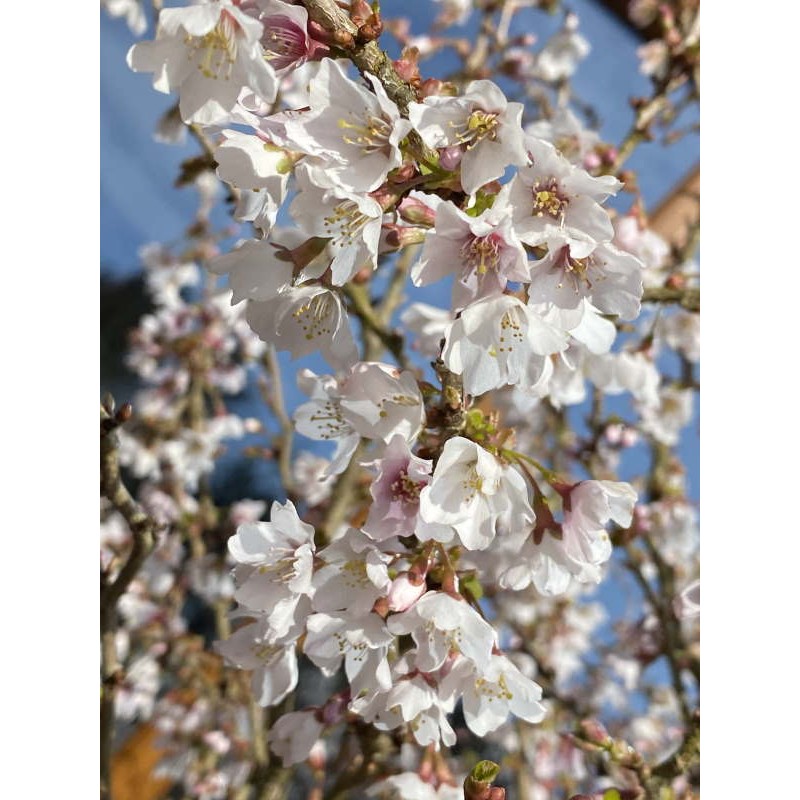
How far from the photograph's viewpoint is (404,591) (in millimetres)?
583

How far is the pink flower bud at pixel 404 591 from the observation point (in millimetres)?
578

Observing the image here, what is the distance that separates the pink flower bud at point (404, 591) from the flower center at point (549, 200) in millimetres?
289

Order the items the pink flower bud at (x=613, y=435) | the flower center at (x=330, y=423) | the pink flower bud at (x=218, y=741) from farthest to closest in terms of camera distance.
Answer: the pink flower bud at (x=218, y=741), the pink flower bud at (x=613, y=435), the flower center at (x=330, y=423)

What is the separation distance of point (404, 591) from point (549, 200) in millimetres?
306

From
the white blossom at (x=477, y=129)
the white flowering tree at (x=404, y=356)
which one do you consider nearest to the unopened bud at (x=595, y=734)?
the white flowering tree at (x=404, y=356)

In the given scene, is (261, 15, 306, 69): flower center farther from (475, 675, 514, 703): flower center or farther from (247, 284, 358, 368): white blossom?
(475, 675, 514, 703): flower center

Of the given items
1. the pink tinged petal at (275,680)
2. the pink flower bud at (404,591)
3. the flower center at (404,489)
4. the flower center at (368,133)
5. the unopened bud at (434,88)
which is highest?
the unopened bud at (434,88)

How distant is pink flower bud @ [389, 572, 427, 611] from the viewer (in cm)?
58

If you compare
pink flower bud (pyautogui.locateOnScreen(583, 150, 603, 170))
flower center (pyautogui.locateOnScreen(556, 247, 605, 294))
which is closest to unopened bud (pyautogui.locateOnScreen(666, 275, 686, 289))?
pink flower bud (pyautogui.locateOnScreen(583, 150, 603, 170))

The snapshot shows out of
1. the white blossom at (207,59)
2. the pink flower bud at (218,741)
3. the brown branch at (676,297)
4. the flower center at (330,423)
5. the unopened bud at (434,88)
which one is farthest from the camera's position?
the pink flower bud at (218,741)

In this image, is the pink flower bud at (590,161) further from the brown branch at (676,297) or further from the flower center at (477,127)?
the flower center at (477,127)

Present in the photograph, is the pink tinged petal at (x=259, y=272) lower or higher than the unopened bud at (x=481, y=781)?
higher

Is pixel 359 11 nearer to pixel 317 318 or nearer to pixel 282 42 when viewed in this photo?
pixel 282 42
